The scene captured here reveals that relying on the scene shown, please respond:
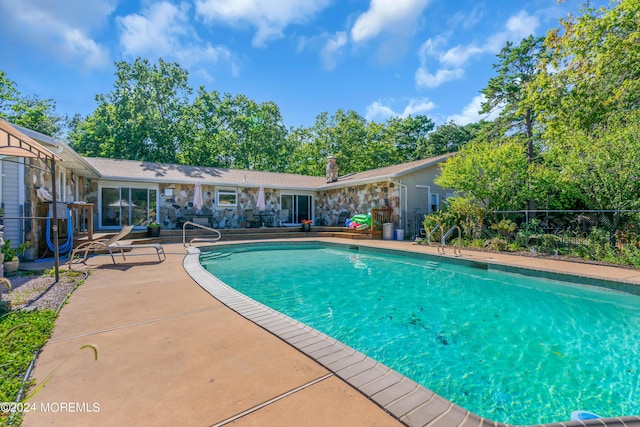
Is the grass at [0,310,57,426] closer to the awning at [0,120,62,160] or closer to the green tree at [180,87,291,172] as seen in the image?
the awning at [0,120,62,160]

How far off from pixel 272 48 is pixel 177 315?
14.1 meters

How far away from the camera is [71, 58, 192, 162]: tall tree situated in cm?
2236

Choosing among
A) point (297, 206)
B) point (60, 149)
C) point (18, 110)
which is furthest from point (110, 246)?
point (18, 110)

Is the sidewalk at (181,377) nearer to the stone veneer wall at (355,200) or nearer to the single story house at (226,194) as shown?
Result: the single story house at (226,194)

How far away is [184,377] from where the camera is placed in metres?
2.08

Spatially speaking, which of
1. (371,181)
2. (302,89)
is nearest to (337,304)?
(371,181)

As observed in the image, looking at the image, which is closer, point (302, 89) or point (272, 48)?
point (272, 48)

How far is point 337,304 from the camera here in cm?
498

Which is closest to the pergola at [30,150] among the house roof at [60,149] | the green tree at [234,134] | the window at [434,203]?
the house roof at [60,149]

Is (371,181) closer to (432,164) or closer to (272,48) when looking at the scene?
(432,164)

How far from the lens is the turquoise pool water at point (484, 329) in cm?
262

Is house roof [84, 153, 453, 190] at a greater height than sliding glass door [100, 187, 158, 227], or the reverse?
house roof [84, 153, 453, 190]

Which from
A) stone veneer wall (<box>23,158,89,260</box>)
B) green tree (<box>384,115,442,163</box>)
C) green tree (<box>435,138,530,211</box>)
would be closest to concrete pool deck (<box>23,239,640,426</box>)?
stone veneer wall (<box>23,158,89,260</box>)

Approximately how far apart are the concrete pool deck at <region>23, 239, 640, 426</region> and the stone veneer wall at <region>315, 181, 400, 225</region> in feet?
36.8
